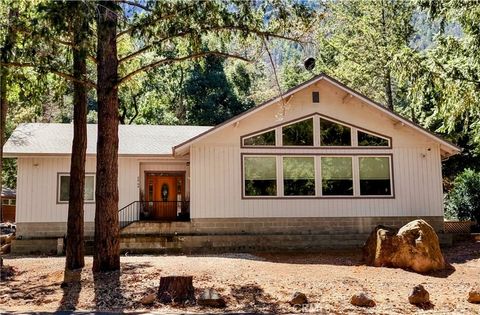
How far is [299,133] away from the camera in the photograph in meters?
16.6

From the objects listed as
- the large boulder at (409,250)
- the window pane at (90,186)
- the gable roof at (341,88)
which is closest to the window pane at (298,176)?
the gable roof at (341,88)

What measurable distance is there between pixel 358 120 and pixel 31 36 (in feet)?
37.6

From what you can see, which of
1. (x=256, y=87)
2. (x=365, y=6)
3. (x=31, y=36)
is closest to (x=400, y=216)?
(x=31, y=36)

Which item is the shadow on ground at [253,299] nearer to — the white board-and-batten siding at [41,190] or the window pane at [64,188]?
the white board-and-batten siding at [41,190]

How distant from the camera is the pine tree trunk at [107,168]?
1009 cm

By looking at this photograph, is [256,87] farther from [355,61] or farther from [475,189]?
[475,189]

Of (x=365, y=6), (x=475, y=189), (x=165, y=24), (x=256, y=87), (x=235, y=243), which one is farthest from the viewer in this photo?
(x=256, y=87)

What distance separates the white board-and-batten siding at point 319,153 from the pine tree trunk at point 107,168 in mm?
5721

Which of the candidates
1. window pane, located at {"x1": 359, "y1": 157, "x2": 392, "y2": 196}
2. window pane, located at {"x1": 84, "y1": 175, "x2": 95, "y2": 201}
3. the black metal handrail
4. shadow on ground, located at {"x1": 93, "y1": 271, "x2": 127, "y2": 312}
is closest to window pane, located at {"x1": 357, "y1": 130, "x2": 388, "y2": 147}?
window pane, located at {"x1": 359, "y1": 157, "x2": 392, "y2": 196}

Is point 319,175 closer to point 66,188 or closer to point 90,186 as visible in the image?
point 90,186

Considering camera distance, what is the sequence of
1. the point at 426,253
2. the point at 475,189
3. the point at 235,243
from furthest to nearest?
the point at 475,189, the point at 235,243, the point at 426,253

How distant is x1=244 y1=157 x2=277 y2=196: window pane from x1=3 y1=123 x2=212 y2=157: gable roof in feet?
9.83

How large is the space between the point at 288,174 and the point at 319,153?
1.28 m

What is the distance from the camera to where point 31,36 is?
27.0 feet
